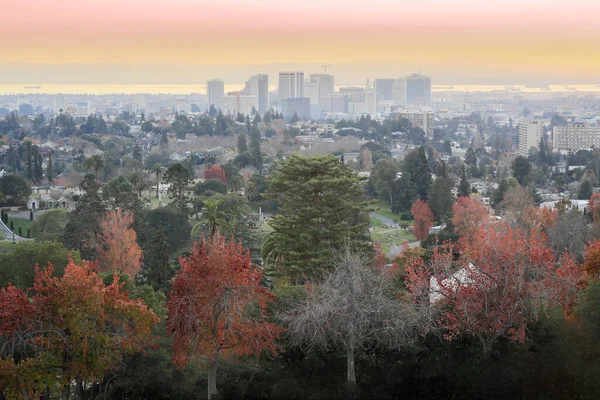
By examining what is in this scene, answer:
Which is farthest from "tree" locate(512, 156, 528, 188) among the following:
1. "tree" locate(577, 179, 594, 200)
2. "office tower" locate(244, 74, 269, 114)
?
"office tower" locate(244, 74, 269, 114)

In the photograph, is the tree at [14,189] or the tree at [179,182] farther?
the tree at [14,189]

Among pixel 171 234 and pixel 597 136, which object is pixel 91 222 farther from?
pixel 597 136

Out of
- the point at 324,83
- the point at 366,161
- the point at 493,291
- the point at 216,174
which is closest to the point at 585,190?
the point at 366,161

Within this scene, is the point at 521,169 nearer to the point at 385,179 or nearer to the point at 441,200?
the point at 385,179

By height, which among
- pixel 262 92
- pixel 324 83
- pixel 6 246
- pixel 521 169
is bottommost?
pixel 6 246

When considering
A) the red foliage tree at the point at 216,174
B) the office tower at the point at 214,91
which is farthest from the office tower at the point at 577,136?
the office tower at the point at 214,91

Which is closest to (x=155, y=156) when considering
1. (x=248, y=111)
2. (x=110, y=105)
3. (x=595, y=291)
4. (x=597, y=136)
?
(x=597, y=136)

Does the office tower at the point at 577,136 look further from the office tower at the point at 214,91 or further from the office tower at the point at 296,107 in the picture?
the office tower at the point at 214,91
